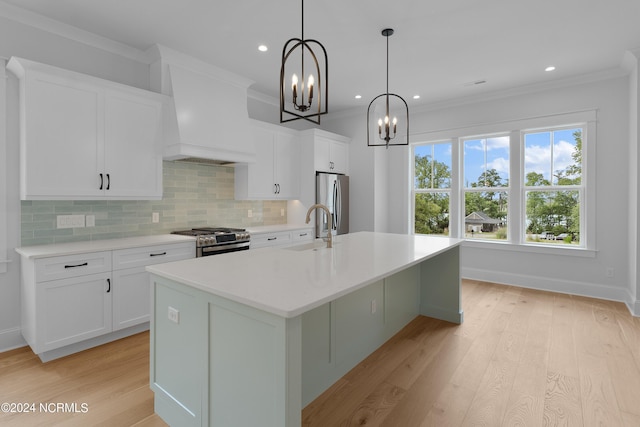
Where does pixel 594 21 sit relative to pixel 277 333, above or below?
above

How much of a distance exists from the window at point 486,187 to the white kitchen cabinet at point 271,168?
8.88 feet

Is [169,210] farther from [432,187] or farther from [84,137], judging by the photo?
[432,187]

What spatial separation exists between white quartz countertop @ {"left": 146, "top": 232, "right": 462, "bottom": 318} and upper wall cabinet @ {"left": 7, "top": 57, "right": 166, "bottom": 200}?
1.57 meters

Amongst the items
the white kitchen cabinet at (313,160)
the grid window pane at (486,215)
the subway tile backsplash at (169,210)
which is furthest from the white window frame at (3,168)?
the grid window pane at (486,215)

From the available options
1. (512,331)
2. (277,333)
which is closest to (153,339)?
(277,333)

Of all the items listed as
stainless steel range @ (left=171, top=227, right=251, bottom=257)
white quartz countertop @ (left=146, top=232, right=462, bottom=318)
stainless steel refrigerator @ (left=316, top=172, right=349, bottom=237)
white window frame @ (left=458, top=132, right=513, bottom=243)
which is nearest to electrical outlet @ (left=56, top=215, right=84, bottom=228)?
stainless steel range @ (left=171, top=227, right=251, bottom=257)

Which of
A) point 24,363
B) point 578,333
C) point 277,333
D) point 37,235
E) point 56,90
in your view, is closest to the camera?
point 277,333

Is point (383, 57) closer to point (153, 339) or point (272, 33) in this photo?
point (272, 33)

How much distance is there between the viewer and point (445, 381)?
2.27m

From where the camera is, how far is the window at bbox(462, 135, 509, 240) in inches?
191

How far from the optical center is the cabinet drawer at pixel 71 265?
8.04 feet

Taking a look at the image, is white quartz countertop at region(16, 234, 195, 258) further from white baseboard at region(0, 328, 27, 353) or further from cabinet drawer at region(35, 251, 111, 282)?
white baseboard at region(0, 328, 27, 353)

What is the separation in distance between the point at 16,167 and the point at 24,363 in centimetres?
159

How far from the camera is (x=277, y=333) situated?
125 centimetres
